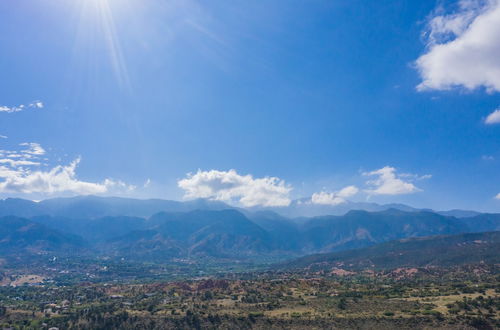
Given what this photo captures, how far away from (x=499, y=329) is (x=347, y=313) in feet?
95.6

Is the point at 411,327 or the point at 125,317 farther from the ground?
the point at 411,327

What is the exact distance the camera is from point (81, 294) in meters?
130

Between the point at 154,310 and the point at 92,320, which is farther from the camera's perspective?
the point at 154,310

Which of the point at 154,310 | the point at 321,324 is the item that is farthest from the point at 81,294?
the point at 321,324

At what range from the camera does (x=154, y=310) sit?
8788 cm

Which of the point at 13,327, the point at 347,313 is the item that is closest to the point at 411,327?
the point at 347,313

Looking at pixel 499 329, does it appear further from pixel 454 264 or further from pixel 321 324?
pixel 454 264

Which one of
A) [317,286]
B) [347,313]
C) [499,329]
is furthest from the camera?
[317,286]

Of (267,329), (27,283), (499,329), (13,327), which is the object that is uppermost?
(499,329)

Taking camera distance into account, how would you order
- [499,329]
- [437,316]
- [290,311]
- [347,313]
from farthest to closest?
[290,311] → [347,313] → [437,316] → [499,329]

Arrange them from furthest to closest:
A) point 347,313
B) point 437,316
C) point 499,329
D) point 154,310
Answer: point 154,310, point 347,313, point 437,316, point 499,329

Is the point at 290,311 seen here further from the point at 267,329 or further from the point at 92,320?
the point at 92,320

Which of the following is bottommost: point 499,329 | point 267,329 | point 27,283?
point 27,283

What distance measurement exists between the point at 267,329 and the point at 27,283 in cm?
18301
